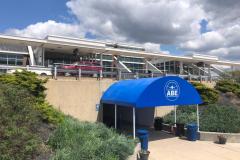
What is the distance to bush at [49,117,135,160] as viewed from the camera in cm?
1009

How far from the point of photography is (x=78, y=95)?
18406mm

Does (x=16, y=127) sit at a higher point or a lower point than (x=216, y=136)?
higher

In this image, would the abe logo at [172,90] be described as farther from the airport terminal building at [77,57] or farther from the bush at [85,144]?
the airport terminal building at [77,57]

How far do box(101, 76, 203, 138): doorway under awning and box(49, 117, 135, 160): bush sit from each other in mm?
2472

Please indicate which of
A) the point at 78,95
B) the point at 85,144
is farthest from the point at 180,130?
the point at 85,144

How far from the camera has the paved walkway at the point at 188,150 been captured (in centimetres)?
1250

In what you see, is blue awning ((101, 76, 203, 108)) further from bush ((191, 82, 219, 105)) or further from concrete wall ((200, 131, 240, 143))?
bush ((191, 82, 219, 105))

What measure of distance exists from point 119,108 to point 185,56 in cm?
2482

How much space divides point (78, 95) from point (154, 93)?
5.91 meters

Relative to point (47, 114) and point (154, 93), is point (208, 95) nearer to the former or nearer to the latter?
point (154, 93)

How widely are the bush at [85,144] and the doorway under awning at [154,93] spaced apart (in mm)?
2472

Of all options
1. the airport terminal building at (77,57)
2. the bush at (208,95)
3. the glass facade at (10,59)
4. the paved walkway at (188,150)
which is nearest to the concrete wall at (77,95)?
the airport terminal building at (77,57)

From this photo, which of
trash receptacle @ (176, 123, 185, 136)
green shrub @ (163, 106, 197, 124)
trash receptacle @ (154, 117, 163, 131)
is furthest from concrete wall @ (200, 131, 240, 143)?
trash receptacle @ (154, 117, 163, 131)

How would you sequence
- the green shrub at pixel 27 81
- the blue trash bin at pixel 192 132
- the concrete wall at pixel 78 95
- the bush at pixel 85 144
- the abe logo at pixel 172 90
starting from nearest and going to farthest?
1. the bush at pixel 85 144
2. the green shrub at pixel 27 81
3. the abe logo at pixel 172 90
4. the blue trash bin at pixel 192 132
5. the concrete wall at pixel 78 95
